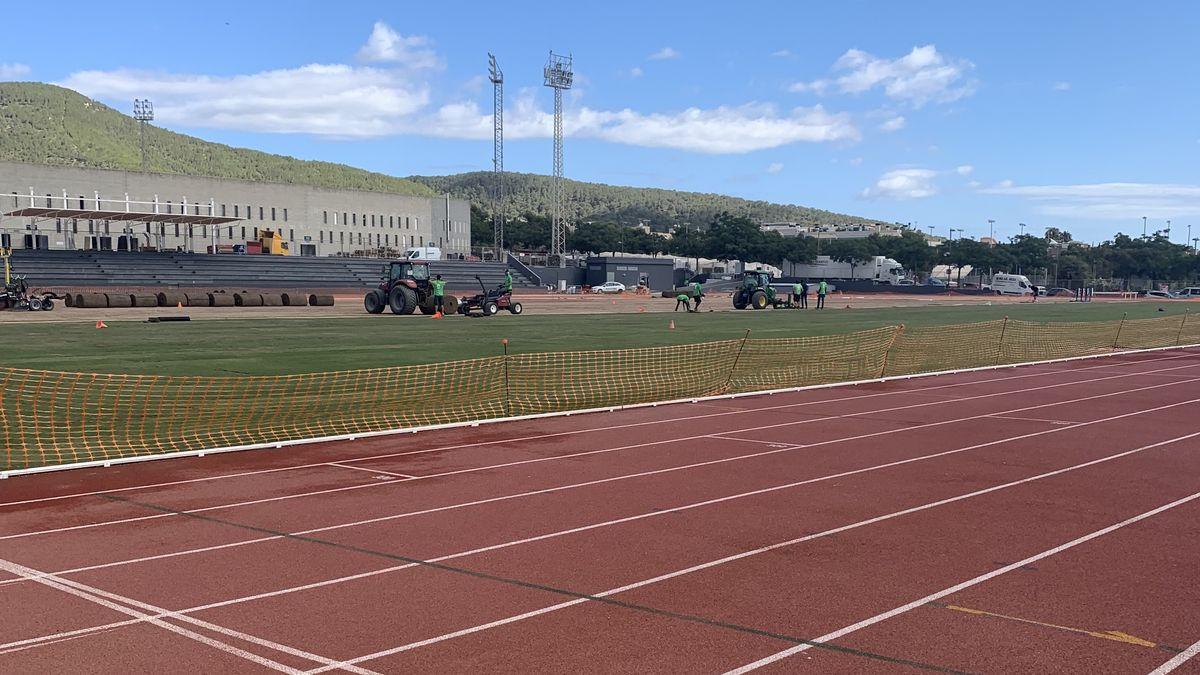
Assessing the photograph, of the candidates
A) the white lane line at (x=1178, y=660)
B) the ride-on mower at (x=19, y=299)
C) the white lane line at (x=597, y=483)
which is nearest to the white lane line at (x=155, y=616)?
Answer: the white lane line at (x=597, y=483)

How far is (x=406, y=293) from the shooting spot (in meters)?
41.8

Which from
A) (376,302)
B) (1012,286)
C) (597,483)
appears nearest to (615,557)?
(597,483)

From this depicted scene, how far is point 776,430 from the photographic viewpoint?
15.3m

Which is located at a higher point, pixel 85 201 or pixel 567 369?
pixel 85 201

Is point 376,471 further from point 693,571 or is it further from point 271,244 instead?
point 271,244

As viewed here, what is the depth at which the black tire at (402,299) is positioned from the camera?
137ft

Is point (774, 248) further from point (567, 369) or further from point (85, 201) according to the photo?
point (567, 369)

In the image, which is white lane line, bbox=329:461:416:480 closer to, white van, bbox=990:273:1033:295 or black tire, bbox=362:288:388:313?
black tire, bbox=362:288:388:313

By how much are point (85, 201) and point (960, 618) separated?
273ft

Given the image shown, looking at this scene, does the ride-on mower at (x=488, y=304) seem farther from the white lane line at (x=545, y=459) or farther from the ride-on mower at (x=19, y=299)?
the white lane line at (x=545, y=459)

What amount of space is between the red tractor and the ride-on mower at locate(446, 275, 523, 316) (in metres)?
0.73

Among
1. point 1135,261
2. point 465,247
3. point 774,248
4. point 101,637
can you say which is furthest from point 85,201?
point 1135,261

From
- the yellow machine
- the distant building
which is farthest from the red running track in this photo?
the yellow machine

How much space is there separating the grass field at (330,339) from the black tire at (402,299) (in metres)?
1.45
